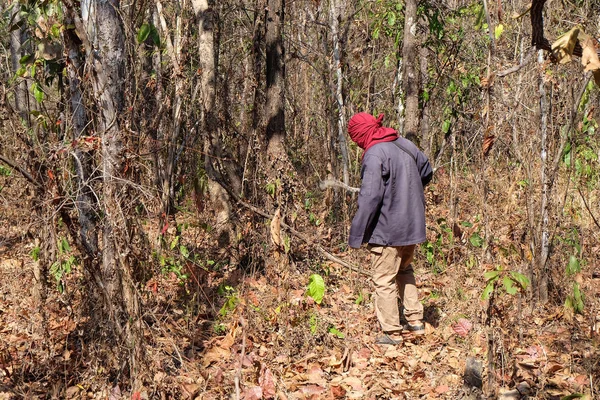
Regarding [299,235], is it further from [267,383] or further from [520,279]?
[520,279]

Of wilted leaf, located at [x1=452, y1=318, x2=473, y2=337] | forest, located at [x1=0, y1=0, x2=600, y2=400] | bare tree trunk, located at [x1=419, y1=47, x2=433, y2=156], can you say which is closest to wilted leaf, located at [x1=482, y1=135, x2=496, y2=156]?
forest, located at [x1=0, y1=0, x2=600, y2=400]

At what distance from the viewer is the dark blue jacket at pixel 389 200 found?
4.85 meters

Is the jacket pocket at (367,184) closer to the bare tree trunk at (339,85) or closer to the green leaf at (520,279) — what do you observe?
the green leaf at (520,279)

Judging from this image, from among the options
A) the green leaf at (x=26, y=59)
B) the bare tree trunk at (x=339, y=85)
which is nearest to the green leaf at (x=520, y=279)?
the green leaf at (x=26, y=59)

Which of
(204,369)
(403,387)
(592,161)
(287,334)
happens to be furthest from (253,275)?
(592,161)

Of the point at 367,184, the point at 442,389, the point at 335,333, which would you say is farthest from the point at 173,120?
the point at 442,389

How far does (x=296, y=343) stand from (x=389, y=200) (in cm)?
142

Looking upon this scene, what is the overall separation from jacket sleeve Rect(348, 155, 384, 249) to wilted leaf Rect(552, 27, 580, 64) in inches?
108

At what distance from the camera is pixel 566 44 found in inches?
81.0

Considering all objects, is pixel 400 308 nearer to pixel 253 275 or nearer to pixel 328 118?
pixel 253 275

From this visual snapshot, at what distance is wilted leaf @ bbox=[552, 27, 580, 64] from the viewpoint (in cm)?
205

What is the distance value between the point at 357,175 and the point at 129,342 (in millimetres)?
4845

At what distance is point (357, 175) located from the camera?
26.8 ft

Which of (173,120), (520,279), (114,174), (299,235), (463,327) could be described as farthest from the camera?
(299,235)
